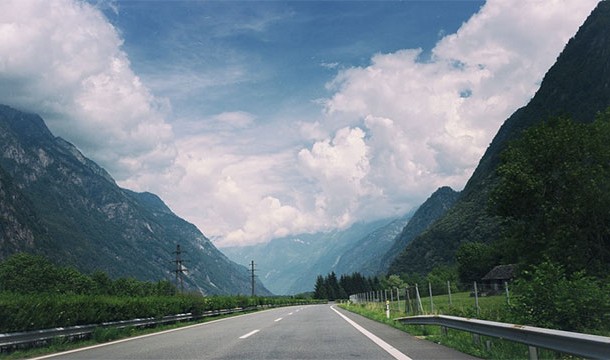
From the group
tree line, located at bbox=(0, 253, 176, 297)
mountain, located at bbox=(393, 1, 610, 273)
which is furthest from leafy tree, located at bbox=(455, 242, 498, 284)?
tree line, located at bbox=(0, 253, 176, 297)

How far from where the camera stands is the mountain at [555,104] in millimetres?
131750

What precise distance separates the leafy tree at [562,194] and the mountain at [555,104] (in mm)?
86073

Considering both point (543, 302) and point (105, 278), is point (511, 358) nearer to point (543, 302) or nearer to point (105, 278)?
point (543, 302)

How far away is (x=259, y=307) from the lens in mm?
59531

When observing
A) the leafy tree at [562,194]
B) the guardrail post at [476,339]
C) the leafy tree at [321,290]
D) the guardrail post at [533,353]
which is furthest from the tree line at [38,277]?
the leafy tree at [321,290]

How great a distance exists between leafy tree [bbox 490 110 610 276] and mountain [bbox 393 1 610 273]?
282 feet

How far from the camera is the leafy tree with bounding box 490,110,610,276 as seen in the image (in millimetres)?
34000

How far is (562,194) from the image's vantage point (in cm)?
3531

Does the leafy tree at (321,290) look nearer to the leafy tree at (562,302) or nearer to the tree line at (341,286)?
the tree line at (341,286)

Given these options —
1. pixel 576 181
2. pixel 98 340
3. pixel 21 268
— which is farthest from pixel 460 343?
pixel 21 268

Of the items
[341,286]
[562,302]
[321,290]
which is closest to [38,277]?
[562,302]

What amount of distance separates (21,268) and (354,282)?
414 feet

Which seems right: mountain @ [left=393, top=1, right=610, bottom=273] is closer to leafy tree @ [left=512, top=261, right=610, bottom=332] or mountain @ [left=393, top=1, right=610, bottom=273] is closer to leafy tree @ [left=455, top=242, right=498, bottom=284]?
leafy tree @ [left=455, top=242, right=498, bottom=284]

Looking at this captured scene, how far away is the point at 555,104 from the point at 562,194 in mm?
124943
